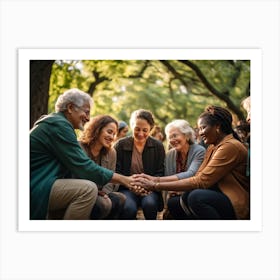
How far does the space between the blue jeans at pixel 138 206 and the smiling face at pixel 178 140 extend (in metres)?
0.49

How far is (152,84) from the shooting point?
6.41m

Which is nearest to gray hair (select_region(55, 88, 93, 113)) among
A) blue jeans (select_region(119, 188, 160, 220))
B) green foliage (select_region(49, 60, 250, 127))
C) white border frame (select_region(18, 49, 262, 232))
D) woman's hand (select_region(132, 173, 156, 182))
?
white border frame (select_region(18, 49, 262, 232))

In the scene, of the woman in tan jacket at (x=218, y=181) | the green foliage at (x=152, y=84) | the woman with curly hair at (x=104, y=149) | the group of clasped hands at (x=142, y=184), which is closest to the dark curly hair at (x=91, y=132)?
the woman with curly hair at (x=104, y=149)

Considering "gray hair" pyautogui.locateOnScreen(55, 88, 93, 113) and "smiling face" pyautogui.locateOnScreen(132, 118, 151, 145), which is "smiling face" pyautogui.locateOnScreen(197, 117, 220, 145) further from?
"gray hair" pyautogui.locateOnScreen(55, 88, 93, 113)

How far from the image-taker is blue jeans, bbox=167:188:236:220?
4.64 meters

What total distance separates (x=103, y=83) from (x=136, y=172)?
1.47 metres

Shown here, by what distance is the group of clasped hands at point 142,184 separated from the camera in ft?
16.0

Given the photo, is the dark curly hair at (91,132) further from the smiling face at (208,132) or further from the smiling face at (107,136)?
the smiling face at (208,132)

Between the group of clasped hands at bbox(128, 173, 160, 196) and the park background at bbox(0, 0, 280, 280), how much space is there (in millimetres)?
377

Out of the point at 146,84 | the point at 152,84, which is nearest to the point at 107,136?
the point at 146,84
